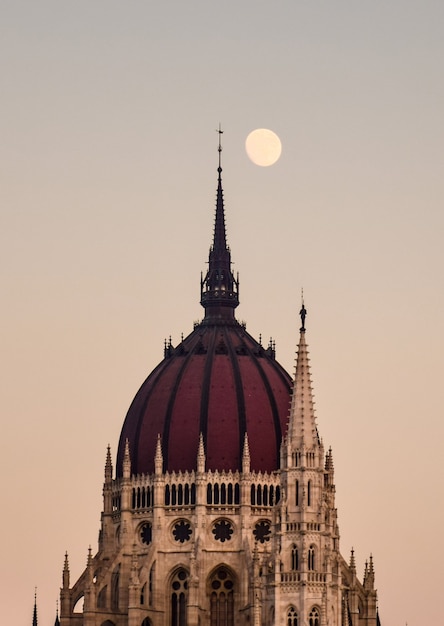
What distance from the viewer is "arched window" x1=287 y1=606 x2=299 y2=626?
560 ft

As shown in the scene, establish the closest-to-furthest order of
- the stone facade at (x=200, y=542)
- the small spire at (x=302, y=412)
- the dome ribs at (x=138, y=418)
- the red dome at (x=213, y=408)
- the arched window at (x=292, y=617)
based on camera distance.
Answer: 1. the arched window at (x=292, y=617)
2. the small spire at (x=302, y=412)
3. the stone facade at (x=200, y=542)
4. the red dome at (x=213, y=408)
5. the dome ribs at (x=138, y=418)

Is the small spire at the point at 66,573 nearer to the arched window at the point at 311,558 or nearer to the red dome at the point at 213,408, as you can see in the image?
the red dome at the point at 213,408

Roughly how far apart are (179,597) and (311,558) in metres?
15.3

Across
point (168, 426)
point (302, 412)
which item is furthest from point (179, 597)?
point (302, 412)

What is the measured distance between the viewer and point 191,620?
17988 cm

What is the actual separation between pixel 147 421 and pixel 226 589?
45.1 ft

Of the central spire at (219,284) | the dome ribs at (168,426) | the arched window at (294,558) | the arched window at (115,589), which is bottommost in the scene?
the arched window at (294,558)

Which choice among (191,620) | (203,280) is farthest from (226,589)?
(203,280)

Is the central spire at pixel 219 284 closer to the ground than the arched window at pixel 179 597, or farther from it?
farther from it

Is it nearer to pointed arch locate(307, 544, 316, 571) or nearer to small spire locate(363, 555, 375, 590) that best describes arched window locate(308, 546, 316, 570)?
pointed arch locate(307, 544, 316, 571)

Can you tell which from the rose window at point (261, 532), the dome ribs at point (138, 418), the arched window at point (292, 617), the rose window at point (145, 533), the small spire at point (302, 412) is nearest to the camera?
the arched window at point (292, 617)

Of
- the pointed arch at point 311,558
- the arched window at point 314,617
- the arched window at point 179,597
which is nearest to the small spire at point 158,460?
the arched window at point 179,597

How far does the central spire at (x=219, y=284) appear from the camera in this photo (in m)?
192

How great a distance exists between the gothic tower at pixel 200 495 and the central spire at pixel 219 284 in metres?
2.68
